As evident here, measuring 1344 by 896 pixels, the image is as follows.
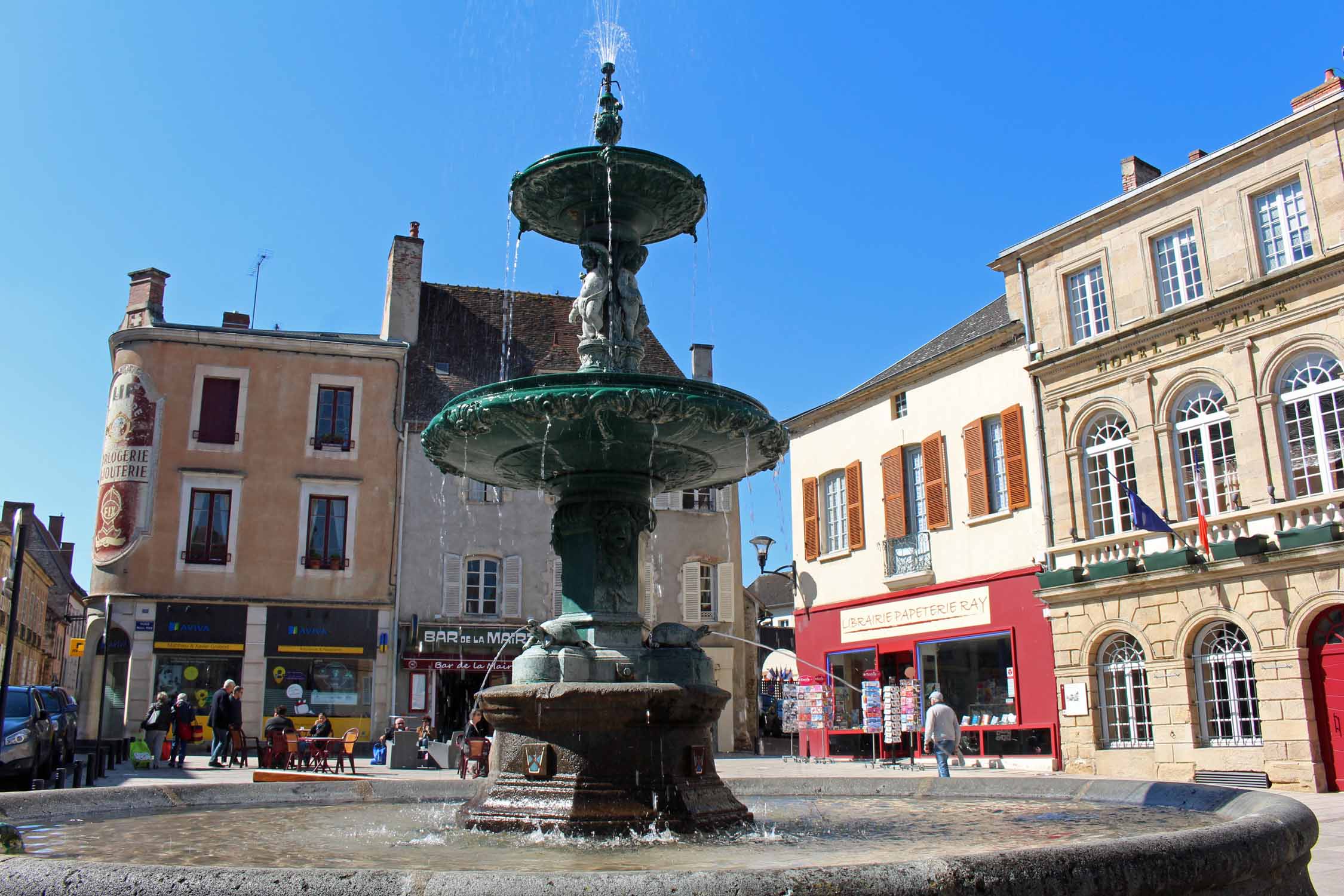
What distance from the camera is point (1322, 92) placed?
17.1 m

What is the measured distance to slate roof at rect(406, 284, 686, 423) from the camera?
2952 cm

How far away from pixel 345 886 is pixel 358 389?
1037 inches

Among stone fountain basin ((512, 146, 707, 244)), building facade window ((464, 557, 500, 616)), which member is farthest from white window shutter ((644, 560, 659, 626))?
stone fountain basin ((512, 146, 707, 244))

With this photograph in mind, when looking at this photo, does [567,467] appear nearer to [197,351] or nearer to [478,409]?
[478,409]

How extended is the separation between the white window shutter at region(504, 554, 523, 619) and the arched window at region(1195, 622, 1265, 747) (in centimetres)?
1682

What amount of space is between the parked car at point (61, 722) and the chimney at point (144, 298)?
12.3 metres

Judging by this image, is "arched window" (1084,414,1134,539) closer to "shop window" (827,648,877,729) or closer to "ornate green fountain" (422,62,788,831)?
"shop window" (827,648,877,729)

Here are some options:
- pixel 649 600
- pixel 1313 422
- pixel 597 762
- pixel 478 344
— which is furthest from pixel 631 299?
pixel 478 344

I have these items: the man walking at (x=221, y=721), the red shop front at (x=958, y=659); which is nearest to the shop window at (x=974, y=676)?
the red shop front at (x=958, y=659)

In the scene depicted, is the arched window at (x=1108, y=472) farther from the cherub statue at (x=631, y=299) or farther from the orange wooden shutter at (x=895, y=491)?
the cherub statue at (x=631, y=299)

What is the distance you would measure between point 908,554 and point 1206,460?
731cm

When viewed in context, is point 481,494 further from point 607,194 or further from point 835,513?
point 607,194

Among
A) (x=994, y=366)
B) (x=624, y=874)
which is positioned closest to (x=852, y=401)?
(x=994, y=366)

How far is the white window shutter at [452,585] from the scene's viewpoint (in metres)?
27.7
